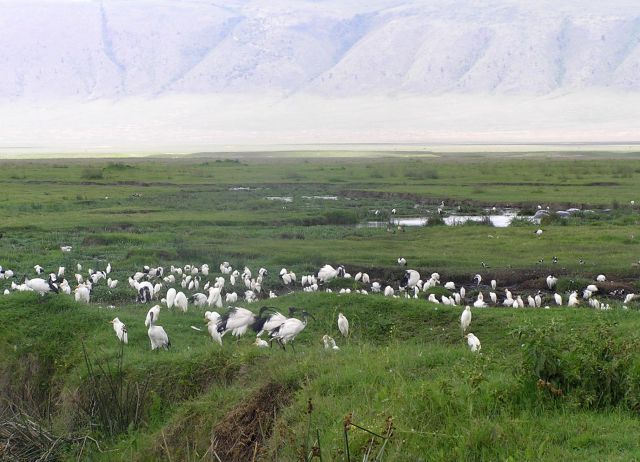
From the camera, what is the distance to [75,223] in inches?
1320

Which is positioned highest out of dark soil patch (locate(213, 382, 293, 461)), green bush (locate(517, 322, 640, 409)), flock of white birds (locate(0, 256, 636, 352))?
green bush (locate(517, 322, 640, 409))

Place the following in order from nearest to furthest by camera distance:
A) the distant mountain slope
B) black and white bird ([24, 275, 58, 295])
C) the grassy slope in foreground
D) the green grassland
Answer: the grassy slope in foreground → the green grassland → black and white bird ([24, 275, 58, 295]) → the distant mountain slope

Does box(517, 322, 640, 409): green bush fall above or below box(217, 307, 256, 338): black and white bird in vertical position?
above

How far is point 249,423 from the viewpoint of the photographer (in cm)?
1014

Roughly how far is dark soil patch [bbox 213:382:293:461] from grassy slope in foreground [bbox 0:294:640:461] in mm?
26

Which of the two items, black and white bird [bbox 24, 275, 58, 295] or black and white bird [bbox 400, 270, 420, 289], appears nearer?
black and white bird [bbox 24, 275, 58, 295]

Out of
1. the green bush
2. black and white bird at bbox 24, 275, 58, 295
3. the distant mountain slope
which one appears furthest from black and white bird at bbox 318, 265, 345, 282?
the distant mountain slope

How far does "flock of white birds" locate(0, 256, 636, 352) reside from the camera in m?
14.4

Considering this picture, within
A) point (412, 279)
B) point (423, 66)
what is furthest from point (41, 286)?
point (423, 66)

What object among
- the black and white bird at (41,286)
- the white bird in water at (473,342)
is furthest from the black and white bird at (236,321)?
the black and white bird at (41,286)

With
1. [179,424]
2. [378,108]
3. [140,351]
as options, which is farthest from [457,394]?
[378,108]

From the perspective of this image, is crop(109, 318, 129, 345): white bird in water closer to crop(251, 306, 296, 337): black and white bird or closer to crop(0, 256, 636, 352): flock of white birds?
crop(0, 256, 636, 352): flock of white birds

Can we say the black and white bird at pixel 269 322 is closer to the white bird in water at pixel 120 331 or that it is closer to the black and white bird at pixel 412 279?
the white bird in water at pixel 120 331

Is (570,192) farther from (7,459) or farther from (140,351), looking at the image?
(7,459)
